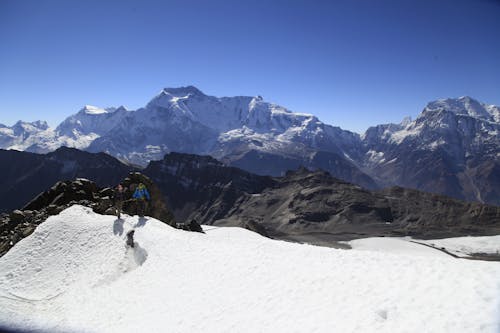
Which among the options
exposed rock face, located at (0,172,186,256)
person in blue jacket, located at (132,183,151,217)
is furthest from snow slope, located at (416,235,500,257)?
person in blue jacket, located at (132,183,151,217)

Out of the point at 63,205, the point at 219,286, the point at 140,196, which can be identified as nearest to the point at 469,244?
the point at 140,196

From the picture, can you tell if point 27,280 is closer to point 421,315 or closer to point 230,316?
point 230,316

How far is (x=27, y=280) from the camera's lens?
2636cm

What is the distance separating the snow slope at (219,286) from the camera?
1597 centimetres

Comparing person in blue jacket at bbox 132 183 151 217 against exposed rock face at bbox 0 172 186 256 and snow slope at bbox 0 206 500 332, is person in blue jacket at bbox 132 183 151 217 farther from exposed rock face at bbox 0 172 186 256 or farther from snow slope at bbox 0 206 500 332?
snow slope at bbox 0 206 500 332

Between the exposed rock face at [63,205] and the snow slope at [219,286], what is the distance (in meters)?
3.36

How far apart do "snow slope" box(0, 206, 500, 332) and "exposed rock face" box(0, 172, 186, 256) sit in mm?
3357

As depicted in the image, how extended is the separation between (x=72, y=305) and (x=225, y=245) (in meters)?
9.55

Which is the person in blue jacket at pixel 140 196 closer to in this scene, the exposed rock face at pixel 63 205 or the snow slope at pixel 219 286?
the exposed rock face at pixel 63 205

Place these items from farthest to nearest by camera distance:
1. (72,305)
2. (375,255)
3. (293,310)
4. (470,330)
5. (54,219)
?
(54,219) → (72,305) → (375,255) → (293,310) → (470,330)

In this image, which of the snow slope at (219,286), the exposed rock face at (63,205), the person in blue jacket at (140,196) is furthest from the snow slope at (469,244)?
the snow slope at (219,286)

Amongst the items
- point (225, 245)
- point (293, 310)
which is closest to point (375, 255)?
point (293, 310)

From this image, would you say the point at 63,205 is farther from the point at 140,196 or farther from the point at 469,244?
the point at 469,244

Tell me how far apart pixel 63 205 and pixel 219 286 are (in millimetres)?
21387
